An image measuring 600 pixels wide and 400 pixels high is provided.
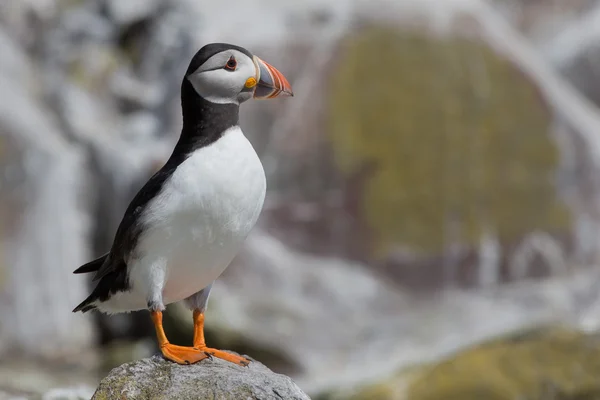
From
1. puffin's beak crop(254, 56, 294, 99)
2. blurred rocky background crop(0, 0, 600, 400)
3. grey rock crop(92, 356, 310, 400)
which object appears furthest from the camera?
blurred rocky background crop(0, 0, 600, 400)

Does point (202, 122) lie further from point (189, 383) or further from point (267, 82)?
point (189, 383)

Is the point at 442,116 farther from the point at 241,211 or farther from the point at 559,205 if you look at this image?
the point at 241,211

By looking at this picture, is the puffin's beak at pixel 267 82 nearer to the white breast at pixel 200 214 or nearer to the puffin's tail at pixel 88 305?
the white breast at pixel 200 214

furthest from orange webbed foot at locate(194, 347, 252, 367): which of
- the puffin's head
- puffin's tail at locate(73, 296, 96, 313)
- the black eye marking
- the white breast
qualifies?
the black eye marking

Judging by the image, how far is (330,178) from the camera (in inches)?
504

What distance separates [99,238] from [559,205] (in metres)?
6.77

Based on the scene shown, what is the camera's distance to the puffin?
394 cm

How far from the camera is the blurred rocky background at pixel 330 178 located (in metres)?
11.3

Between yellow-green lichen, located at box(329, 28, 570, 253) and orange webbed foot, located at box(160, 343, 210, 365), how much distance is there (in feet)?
28.6

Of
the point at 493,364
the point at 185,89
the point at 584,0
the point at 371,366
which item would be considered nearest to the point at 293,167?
the point at 371,366

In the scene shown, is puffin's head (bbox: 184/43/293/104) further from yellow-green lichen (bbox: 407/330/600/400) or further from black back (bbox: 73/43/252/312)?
yellow-green lichen (bbox: 407/330/600/400)

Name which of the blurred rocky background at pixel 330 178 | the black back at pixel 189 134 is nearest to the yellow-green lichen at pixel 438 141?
the blurred rocky background at pixel 330 178

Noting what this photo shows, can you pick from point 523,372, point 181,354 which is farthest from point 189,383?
point 523,372

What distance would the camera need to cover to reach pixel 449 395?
818 cm
